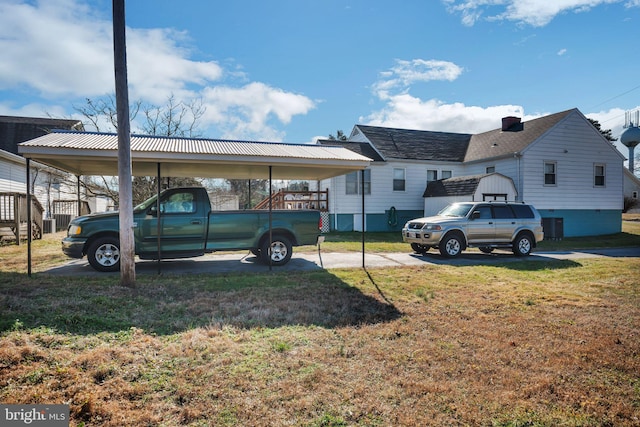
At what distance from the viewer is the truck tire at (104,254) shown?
326 inches

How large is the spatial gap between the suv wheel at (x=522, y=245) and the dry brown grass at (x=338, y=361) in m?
5.55

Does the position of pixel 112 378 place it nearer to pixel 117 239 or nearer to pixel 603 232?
pixel 117 239

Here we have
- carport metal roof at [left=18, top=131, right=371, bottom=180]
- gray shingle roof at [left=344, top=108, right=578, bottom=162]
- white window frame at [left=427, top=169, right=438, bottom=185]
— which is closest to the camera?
carport metal roof at [left=18, top=131, right=371, bottom=180]

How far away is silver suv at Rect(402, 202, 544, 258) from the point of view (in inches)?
448

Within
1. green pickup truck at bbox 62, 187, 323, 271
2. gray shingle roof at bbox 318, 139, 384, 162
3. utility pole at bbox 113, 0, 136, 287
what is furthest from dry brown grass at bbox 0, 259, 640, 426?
gray shingle roof at bbox 318, 139, 384, 162

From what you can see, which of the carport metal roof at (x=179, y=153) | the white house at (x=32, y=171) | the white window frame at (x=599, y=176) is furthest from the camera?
the white window frame at (x=599, y=176)

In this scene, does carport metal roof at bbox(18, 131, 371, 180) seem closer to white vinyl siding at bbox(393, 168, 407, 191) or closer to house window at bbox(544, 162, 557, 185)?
white vinyl siding at bbox(393, 168, 407, 191)

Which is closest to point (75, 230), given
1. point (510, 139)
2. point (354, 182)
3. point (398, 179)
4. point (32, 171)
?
point (354, 182)

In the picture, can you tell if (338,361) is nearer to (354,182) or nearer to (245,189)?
(354,182)

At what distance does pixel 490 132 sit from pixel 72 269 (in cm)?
2319

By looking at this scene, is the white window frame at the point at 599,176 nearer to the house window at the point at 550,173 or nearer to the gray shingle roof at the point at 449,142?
the house window at the point at 550,173

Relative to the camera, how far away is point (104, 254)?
842cm

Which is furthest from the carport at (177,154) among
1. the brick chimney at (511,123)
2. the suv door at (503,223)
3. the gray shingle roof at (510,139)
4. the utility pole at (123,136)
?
the brick chimney at (511,123)

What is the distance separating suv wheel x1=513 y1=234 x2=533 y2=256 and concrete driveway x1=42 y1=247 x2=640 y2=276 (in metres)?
0.23
